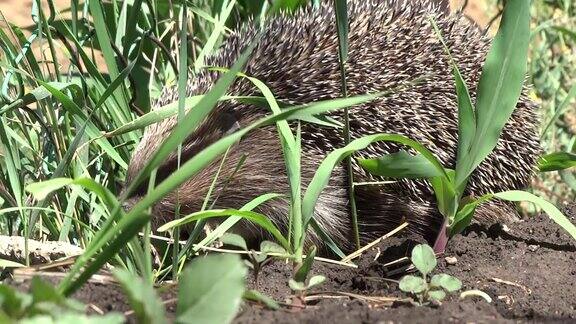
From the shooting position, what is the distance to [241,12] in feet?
16.1

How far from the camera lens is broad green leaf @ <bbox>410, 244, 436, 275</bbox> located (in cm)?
256

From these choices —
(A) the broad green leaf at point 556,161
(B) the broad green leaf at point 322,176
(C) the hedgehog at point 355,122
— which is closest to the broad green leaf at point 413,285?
(B) the broad green leaf at point 322,176

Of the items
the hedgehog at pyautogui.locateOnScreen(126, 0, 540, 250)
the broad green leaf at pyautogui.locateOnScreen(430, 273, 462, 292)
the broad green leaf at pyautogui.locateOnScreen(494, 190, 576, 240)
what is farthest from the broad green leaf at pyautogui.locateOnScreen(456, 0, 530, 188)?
the hedgehog at pyautogui.locateOnScreen(126, 0, 540, 250)

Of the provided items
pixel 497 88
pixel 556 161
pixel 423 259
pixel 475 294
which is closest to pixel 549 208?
pixel 497 88

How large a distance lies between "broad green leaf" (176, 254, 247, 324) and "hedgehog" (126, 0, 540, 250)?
2.04m

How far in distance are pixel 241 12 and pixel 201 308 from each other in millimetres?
3396

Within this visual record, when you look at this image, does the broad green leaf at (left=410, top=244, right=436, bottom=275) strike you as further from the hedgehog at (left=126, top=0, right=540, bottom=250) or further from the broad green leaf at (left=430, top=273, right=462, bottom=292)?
the hedgehog at (left=126, top=0, right=540, bottom=250)

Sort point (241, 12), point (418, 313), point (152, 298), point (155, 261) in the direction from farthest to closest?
point (241, 12), point (155, 261), point (418, 313), point (152, 298)

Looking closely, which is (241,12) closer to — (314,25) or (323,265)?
(314,25)

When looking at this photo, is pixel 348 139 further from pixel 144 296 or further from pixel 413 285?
pixel 144 296

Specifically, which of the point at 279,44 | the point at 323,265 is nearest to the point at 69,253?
the point at 323,265

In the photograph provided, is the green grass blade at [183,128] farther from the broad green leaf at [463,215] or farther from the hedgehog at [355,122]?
the hedgehog at [355,122]

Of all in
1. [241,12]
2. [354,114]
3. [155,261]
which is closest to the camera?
[155,261]

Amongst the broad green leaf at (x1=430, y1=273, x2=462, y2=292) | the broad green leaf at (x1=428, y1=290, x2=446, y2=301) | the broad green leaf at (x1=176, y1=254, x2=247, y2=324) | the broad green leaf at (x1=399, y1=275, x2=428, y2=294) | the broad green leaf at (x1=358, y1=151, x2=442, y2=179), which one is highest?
the broad green leaf at (x1=176, y1=254, x2=247, y2=324)
